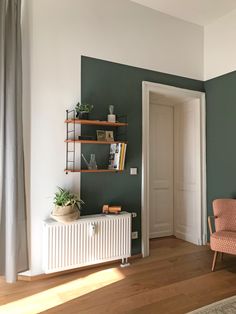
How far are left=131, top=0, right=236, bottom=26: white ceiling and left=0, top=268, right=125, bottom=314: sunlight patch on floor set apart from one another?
367 cm

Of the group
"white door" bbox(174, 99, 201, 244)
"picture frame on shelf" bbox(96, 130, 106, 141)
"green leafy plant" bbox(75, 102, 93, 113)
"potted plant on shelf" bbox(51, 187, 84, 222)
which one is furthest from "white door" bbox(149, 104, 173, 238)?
"potted plant on shelf" bbox(51, 187, 84, 222)

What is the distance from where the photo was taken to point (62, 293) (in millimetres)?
2543

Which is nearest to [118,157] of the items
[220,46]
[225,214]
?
[225,214]

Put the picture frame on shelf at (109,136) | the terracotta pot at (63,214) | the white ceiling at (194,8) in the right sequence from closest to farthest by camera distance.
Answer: the terracotta pot at (63,214), the picture frame on shelf at (109,136), the white ceiling at (194,8)

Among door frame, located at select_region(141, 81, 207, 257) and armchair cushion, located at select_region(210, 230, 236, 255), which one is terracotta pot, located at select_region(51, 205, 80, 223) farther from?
armchair cushion, located at select_region(210, 230, 236, 255)

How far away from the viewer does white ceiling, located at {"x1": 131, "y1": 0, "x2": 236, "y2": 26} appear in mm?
3572

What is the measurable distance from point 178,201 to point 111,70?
2.58m

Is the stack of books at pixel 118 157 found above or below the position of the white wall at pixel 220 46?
below

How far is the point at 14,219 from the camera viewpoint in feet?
8.60

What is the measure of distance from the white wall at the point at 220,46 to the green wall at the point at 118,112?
38.8 inches

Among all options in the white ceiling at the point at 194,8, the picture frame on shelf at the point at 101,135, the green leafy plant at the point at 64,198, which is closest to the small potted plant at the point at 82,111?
the picture frame on shelf at the point at 101,135

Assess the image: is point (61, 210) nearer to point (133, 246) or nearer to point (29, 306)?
point (29, 306)

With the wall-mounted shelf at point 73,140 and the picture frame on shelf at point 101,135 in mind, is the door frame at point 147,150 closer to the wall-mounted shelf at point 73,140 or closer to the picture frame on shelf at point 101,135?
the wall-mounted shelf at point 73,140

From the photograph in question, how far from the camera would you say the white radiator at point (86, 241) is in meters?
2.77
